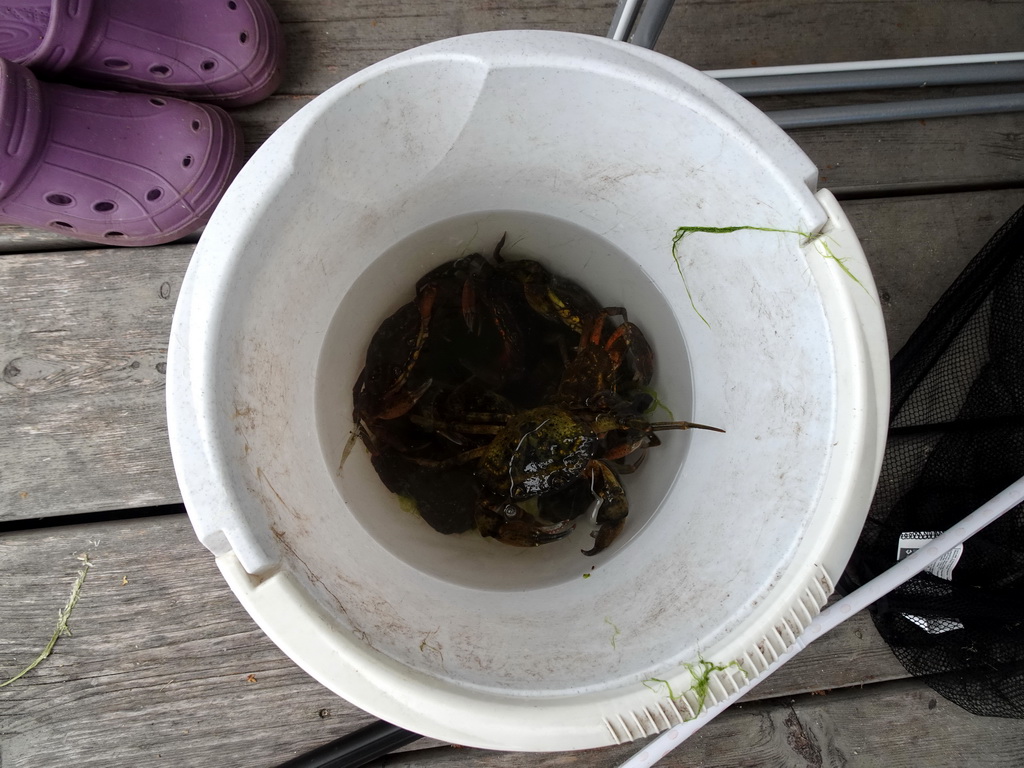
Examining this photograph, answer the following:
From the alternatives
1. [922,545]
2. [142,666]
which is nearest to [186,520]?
[142,666]

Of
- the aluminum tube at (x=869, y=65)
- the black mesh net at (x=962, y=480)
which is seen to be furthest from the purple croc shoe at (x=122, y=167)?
the black mesh net at (x=962, y=480)

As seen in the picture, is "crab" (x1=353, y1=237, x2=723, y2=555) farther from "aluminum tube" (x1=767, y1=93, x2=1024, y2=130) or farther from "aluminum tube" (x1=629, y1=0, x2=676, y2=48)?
"aluminum tube" (x1=767, y1=93, x2=1024, y2=130)

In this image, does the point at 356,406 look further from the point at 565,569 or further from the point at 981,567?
the point at 981,567

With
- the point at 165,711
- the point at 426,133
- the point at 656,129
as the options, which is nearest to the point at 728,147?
the point at 656,129

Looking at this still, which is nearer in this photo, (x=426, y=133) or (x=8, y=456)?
(x=426, y=133)

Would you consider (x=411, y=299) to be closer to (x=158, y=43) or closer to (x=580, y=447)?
(x=580, y=447)

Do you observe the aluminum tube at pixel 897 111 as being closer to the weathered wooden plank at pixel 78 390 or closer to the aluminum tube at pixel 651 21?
the aluminum tube at pixel 651 21
